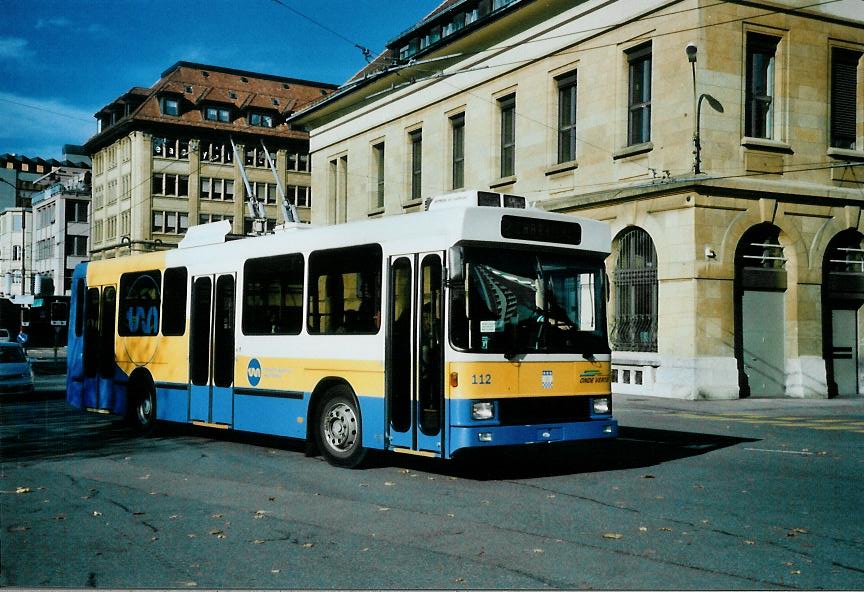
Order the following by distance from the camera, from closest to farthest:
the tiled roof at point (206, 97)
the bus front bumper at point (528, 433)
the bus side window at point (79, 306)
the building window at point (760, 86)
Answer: the bus front bumper at point (528, 433) → the bus side window at point (79, 306) → the building window at point (760, 86) → the tiled roof at point (206, 97)

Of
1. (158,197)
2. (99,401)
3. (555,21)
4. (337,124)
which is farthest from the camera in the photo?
(158,197)

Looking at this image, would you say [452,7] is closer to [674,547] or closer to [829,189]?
[829,189]

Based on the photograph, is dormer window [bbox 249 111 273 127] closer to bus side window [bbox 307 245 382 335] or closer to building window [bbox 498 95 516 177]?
building window [bbox 498 95 516 177]

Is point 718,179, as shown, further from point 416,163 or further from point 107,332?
point 416,163

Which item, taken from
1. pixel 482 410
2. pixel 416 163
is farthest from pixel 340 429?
pixel 416 163

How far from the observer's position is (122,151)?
255ft

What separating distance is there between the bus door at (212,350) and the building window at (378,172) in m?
27.2

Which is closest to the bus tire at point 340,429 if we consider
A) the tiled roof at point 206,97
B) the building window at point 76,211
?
the tiled roof at point 206,97

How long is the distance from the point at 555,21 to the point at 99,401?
63.1ft

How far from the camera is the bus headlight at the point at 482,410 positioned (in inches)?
400

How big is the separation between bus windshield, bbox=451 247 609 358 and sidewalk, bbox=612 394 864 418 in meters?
10.6

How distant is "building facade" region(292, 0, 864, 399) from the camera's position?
24750 millimetres

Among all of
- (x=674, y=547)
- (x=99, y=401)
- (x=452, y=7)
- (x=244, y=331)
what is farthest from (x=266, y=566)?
(x=452, y=7)

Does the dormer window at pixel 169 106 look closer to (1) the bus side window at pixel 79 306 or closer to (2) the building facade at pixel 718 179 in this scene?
(2) the building facade at pixel 718 179
